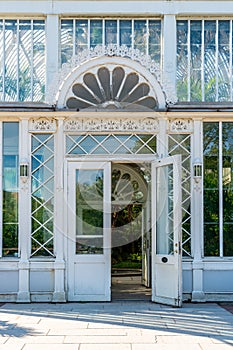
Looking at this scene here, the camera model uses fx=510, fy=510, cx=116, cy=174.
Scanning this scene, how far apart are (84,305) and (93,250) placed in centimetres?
85

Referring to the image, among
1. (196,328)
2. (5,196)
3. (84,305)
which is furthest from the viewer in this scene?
(5,196)

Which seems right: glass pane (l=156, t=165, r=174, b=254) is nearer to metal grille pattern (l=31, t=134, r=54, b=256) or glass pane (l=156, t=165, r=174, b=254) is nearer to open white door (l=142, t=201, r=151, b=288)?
open white door (l=142, t=201, r=151, b=288)

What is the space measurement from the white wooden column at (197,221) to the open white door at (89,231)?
4.35 ft

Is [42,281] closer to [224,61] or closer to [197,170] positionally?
[197,170]

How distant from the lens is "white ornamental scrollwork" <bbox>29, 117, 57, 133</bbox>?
802 cm

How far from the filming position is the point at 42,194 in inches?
317

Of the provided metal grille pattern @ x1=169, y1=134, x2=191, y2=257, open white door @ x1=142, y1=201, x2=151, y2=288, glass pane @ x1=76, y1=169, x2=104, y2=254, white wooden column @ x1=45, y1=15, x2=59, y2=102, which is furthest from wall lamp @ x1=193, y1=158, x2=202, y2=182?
white wooden column @ x1=45, y1=15, x2=59, y2=102

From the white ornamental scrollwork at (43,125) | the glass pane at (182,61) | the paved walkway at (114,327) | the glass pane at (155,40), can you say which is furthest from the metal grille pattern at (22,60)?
the paved walkway at (114,327)

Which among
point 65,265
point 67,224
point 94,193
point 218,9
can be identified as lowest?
point 65,265

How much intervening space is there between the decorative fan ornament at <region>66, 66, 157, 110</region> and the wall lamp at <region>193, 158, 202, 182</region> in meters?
1.10

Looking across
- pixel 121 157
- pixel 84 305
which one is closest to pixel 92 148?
pixel 121 157

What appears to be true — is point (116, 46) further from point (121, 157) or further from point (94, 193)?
point (94, 193)

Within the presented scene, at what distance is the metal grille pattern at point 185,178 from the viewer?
316 inches

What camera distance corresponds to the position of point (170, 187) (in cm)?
779
